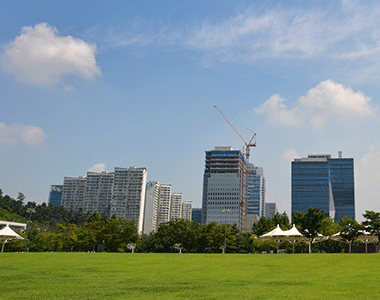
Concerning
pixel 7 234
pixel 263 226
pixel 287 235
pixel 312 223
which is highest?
pixel 312 223

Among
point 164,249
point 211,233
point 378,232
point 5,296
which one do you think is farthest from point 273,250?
point 5,296

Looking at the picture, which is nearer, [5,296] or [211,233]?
[5,296]

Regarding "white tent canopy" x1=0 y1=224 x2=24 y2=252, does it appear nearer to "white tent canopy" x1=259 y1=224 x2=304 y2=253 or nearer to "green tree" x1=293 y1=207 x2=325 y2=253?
"white tent canopy" x1=259 y1=224 x2=304 y2=253

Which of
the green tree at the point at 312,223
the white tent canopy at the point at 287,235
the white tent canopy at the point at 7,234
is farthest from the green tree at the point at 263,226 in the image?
the white tent canopy at the point at 7,234

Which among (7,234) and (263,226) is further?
(263,226)

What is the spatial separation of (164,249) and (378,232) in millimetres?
43554

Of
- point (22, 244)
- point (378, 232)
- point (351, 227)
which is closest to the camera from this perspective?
point (378, 232)

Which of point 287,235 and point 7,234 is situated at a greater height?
point 287,235

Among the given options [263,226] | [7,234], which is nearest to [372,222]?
[263,226]

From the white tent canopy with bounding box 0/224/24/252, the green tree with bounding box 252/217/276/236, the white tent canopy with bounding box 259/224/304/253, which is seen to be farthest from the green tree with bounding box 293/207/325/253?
the white tent canopy with bounding box 0/224/24/252

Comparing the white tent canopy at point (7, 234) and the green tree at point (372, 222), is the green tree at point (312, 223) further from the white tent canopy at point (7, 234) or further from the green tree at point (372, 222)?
the white tent canopy at point (7, 234)

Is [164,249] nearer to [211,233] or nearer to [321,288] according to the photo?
[211,233]

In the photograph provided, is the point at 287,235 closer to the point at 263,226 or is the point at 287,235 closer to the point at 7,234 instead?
the point at 263,226

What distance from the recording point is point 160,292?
51.4 ft
